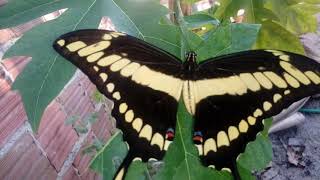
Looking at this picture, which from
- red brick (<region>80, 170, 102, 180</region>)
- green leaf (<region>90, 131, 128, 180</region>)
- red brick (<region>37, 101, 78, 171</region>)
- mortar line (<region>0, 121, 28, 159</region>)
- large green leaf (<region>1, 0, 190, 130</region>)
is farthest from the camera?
red brick (<region>80, 170, 102, 180</region>)

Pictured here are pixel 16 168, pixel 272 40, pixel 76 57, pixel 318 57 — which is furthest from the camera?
pixel 318 57

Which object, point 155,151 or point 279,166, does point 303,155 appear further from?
point 155,151

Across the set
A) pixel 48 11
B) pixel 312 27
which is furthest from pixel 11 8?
pixel 312 27

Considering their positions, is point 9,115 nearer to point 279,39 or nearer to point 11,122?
point 11,122

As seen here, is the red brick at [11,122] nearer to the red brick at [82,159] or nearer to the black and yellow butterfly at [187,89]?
the red brick at [82,159]

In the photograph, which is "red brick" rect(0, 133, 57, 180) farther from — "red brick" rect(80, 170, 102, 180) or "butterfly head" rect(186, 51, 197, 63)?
"butterfly head" rect(186, 51, 197, 63)

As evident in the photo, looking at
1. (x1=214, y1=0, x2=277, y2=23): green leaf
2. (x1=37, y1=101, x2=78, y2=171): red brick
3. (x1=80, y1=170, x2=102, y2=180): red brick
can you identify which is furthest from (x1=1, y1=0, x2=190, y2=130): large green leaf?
(x1=80, y1=170, x2=102, y2=180): red brick


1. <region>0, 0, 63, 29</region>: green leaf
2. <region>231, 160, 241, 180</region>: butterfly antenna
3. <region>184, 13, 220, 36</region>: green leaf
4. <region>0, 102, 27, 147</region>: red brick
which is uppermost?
<region>0, 0, 63, 29</region>: green leaf
